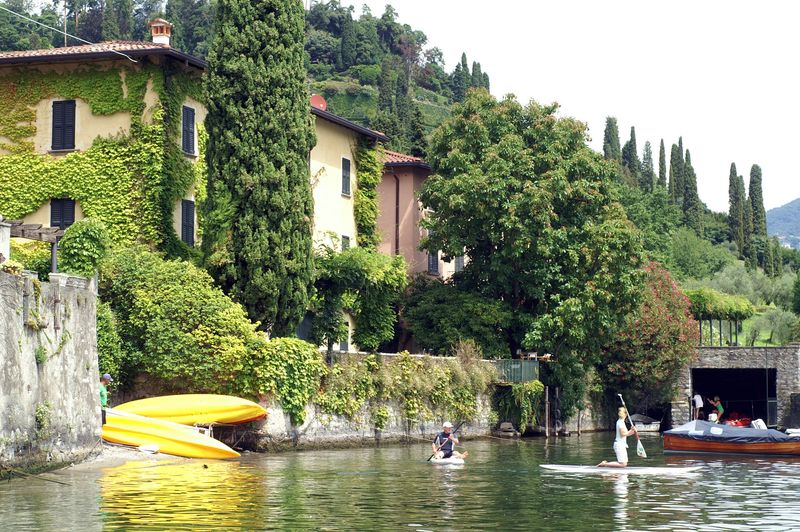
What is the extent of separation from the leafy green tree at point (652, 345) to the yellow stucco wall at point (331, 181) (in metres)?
17.1

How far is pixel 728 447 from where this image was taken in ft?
143

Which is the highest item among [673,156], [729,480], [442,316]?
[673,156]

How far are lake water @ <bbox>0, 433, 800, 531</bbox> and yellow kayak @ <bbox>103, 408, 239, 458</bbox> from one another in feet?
2.59

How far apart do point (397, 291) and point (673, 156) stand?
102660mm

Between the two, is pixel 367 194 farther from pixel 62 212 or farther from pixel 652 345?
pixel 652 345

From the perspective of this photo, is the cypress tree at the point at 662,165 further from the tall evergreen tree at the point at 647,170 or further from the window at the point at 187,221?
the window at the point at 187,221

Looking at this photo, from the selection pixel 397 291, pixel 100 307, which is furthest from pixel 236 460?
Result: pixel 397 291

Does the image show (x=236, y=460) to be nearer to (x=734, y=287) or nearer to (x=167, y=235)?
(x=167, y=235)

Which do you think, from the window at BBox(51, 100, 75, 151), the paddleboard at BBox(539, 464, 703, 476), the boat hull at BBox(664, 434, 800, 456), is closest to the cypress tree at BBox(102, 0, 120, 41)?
the window at BBox(51, 100, 75, 151)

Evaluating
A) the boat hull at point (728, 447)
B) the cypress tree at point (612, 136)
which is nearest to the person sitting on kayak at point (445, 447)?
the boat hull at point (728, 447)

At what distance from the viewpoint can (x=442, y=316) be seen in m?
54.7

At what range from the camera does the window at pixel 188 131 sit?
144 feet

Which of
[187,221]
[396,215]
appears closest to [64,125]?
[187,221]

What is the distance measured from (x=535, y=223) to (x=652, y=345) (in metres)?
15.4
